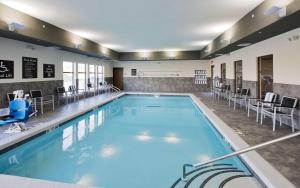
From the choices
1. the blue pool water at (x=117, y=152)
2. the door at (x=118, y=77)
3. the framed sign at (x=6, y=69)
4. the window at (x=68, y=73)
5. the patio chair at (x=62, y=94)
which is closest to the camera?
the blue pool water at (x=117, y=152)

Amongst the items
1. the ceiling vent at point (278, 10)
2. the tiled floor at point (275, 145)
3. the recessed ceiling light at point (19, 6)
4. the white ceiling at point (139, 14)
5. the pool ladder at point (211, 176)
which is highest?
the white ceiling at point (139, 14)

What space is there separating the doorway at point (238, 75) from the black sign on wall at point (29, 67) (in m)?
7.90

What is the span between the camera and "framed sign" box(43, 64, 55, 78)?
8.60m

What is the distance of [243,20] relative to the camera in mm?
6223

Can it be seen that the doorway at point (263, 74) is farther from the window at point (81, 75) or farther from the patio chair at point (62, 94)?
the window at point (81, 75)

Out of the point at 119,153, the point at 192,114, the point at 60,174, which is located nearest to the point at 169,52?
the point at 192,114

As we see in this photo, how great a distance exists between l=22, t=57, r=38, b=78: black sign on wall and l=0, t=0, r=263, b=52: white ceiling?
1596mm

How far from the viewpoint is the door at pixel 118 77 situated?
16966mm

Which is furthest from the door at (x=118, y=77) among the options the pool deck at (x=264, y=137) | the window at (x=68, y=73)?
the pool deck at (x=264, y=137)

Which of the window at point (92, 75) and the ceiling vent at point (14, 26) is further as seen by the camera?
the window at point (92, 75)

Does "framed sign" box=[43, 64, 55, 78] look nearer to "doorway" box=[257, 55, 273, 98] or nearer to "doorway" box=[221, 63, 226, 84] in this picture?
"doorway" box=[257, 55, 273, 98]

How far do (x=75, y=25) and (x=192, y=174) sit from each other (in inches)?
238

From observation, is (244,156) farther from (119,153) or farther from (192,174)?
(119,153)

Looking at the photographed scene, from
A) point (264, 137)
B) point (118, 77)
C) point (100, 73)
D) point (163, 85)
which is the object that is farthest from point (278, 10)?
point (118, 77)
